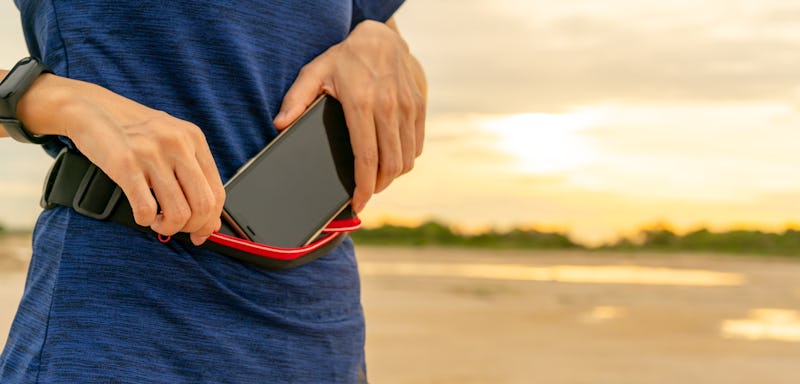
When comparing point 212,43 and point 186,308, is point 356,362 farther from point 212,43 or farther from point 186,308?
point 212,43

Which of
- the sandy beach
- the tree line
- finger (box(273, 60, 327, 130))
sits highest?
finger (box(273, 60, 327, 130))

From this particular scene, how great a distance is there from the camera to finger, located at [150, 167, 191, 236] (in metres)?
0.78

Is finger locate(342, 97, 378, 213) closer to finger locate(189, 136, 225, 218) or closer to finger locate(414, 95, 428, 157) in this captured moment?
finger locate(414, 95, 428, 157)

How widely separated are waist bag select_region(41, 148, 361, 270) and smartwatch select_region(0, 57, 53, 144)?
6 cm

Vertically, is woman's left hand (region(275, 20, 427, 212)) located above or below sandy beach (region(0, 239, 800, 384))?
above

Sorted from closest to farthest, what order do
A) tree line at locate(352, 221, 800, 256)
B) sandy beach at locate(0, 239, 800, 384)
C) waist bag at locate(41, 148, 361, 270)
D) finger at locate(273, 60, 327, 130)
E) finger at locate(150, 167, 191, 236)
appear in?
finger at locate(150, 167, 191, 236)
waist bag at locate(41, 148, 361, 270)
finger at locate(273, 60, 327, 130)
sandy beach at locate(0, 239, 800, 384)
tree line at locate(352, 221, 800, 256)

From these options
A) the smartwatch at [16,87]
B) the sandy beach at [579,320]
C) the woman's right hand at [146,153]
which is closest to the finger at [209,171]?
the woman's right hand at [146,153]

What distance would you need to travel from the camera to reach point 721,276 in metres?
8.12

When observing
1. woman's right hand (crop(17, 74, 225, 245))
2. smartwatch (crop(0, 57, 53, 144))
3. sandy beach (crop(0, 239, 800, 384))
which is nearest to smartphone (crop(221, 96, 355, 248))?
woman's right hand (crop(17, 74, 225, 245))

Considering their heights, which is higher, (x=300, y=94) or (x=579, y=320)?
(x=300, y=94)

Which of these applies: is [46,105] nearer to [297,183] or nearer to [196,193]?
[196,193]

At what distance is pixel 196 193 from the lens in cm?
79

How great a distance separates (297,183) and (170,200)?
288 millimetres

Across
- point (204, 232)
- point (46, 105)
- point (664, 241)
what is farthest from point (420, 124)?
point (664, 241)
